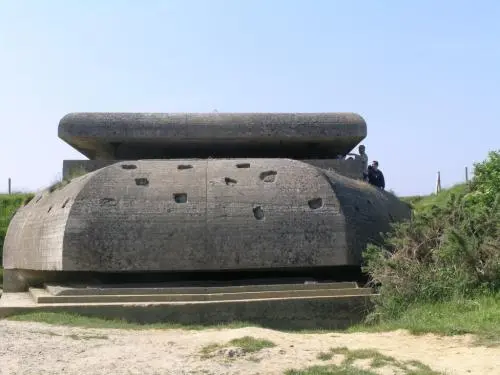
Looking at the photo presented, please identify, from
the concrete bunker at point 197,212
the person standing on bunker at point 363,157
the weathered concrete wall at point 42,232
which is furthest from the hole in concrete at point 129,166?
the person standing on bunker at point 363,157

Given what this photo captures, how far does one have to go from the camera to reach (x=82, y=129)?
13078 millimetres

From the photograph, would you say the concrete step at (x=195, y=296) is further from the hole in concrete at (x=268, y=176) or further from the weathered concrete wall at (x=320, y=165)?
the weathered concrete wall at (x=320, y=165)

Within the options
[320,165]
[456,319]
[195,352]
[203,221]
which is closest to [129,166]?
[203,221]

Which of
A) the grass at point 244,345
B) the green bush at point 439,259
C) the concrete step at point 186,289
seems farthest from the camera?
the concrete step at point 186,289

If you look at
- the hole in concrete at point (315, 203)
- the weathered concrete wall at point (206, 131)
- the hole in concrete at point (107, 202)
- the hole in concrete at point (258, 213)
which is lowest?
the hole in concrete at point (258, 213)

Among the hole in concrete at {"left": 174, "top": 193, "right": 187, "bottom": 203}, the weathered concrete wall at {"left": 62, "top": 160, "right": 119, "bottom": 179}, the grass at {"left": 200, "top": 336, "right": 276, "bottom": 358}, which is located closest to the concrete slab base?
the hole in concrete at {"left": 174, "top": 193, "right": 187, "bottom": 203}

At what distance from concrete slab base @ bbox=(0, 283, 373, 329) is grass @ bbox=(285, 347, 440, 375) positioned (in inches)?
124

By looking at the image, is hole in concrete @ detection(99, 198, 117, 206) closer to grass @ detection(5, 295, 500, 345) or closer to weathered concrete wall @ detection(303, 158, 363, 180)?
grass @ detection(5, 295, 500, 345)

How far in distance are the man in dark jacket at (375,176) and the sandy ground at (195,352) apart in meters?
6.59

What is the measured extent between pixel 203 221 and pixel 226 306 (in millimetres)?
1765

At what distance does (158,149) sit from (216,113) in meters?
1.36

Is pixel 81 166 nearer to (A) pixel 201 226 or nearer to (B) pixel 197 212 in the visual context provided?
(B) pixel 197 212

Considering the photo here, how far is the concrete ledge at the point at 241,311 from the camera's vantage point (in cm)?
981

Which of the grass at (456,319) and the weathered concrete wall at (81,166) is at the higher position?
the weathered concrete wall at (81,166)
